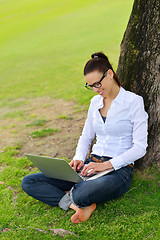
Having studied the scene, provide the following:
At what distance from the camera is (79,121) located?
6.48 metres

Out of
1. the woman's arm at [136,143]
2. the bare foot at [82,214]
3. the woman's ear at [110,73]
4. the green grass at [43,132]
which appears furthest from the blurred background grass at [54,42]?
the bare foot at [82,214]

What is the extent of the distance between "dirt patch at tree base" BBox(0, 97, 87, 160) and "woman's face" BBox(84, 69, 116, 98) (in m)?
1.66

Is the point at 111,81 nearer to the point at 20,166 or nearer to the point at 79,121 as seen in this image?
the point at 20,166

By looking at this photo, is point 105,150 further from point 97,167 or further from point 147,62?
point 147,62

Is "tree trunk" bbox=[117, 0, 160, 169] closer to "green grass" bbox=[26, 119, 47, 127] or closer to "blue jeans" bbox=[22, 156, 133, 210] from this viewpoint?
"blue jeans" bbox=[22, 156, 133, 210]

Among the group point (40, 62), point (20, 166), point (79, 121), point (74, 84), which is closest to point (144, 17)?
point (20, 166)

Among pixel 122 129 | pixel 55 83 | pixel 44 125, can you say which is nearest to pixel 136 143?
pixel 122 129

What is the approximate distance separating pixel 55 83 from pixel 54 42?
7062 mm

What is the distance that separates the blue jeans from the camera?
10.7ft

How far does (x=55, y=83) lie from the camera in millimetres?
10297

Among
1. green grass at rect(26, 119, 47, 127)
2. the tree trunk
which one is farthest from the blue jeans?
green grass at rect(26, 119, 47, 127)

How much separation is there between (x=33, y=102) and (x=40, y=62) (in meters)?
5.32

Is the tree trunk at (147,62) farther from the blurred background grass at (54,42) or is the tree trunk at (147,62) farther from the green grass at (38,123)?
the blurred background grass at (54,42)

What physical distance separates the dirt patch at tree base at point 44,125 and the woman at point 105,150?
1342mm
